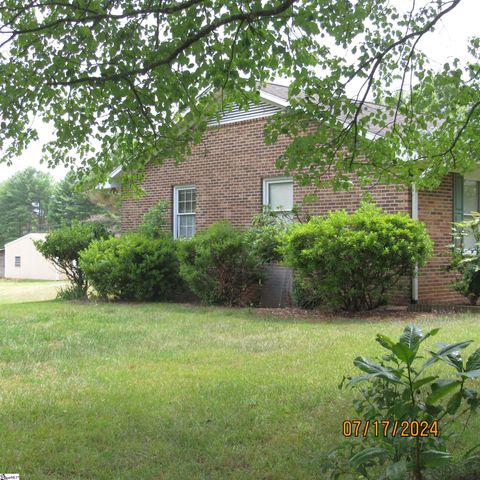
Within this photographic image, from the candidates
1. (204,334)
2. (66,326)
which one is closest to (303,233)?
(204,334)

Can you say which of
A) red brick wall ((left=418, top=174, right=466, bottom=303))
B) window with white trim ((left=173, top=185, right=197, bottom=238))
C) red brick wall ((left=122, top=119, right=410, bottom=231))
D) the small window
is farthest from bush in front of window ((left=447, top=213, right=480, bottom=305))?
window with white trim ((left=173, top=185, right=197, bottom=238))

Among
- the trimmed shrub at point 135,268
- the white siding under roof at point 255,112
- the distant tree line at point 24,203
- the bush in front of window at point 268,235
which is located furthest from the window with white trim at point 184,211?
the distant tree line at point 24,203

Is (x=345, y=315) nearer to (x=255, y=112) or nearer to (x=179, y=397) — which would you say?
(x=255, y=112)

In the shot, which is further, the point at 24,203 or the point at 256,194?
the point at 24,203

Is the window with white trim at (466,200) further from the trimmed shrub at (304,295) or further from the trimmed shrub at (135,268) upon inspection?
the trimmed shrub at (135,268)

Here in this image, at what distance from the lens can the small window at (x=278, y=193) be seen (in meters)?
14.1

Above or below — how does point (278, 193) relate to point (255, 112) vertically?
below

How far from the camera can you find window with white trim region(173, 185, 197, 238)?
53.4ft

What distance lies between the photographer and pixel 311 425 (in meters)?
4.60

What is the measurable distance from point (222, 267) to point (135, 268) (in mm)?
2390

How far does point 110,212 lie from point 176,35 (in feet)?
160

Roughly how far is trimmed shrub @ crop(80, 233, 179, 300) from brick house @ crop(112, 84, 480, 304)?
1633 mm

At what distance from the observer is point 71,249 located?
1675 cm

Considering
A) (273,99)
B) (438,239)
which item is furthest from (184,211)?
(438,239)
